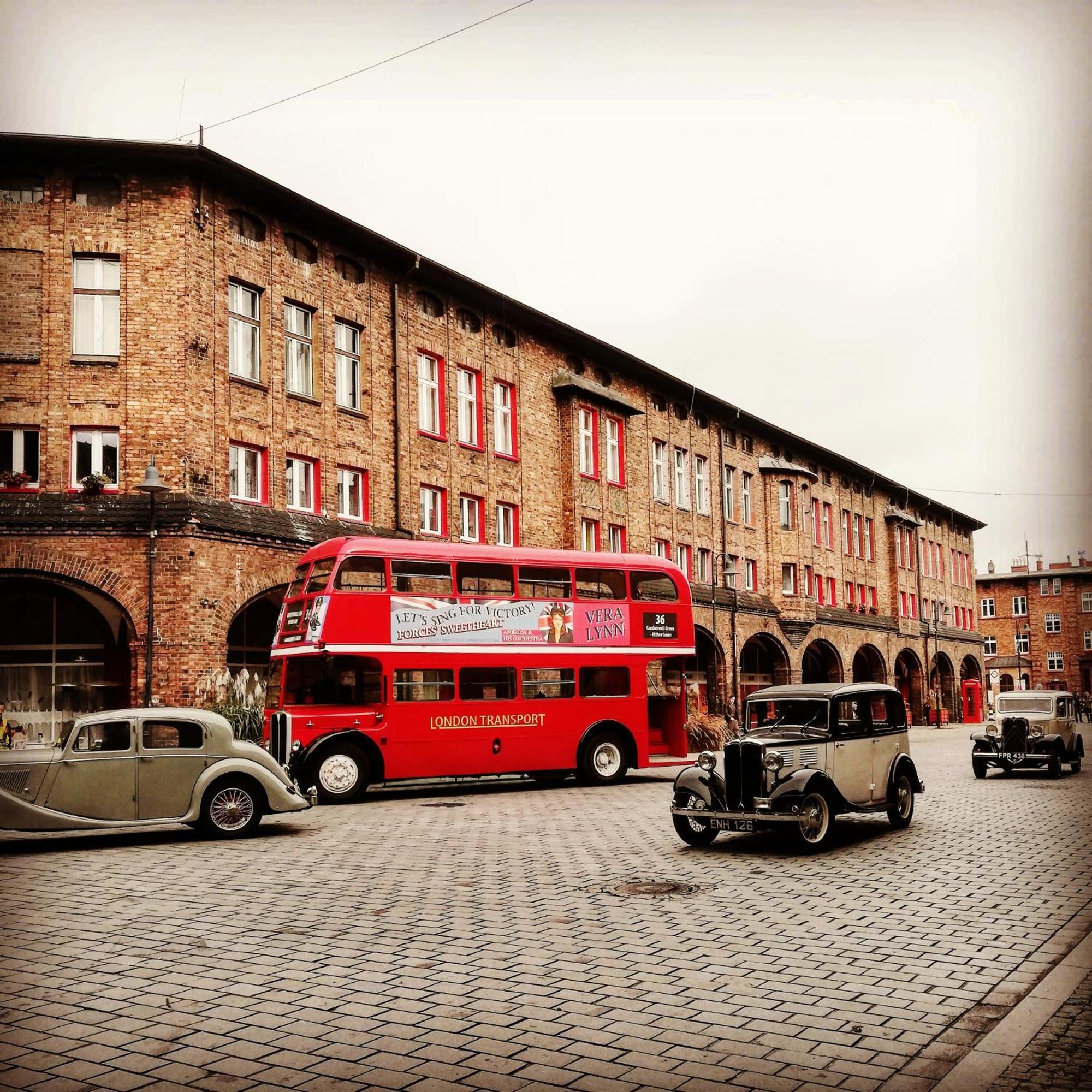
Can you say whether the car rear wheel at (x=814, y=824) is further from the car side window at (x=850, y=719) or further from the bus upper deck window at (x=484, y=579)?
the bus upper deck window at (x=484, y=579)

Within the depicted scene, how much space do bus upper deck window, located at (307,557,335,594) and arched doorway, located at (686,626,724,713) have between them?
21993 millimetres

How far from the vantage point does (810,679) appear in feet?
164

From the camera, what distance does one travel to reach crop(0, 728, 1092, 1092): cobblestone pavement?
5.13 meters

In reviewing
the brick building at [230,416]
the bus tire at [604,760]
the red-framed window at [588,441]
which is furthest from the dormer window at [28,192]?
the red-framed window at [588,441]

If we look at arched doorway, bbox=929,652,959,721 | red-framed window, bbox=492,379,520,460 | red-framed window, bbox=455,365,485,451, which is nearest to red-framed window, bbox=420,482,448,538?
red-framed window, bbox=455,365,485,451

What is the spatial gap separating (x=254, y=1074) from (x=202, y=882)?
17.9ft

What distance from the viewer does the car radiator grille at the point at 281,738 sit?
57.6 feet

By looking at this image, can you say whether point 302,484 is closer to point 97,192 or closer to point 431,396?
point 431,396

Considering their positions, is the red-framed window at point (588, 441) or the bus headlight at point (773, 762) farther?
the red-framed window at point (588, 441)

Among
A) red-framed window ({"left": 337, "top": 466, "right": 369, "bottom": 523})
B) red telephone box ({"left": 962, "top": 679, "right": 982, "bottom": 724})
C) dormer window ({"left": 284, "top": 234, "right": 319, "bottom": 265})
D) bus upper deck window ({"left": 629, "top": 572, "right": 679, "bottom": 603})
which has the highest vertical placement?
dormer window ({"left": 284, "top": 234, "right": 319, "bottom": 265})

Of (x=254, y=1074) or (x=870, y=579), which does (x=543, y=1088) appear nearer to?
(x=254, y=1074)

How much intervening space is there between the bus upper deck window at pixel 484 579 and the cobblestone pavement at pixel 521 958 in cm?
715

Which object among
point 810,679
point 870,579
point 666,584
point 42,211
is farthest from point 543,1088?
point 870,579

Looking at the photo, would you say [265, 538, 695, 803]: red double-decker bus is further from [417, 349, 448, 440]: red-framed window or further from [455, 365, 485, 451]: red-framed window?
[455, 365, 485, 451]: red-framed window
